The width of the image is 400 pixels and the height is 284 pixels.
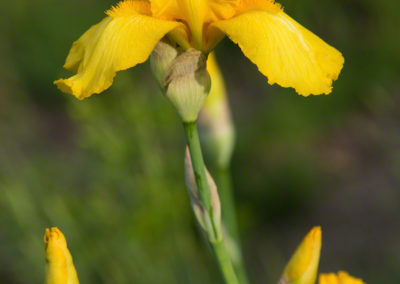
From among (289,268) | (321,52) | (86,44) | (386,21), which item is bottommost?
(386,21)

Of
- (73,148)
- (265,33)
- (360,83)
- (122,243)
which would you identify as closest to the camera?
(265,33)

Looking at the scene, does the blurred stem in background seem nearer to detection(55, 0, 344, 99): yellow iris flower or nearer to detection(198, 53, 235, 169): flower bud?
detection(198, 53, 235, 169): flower bud

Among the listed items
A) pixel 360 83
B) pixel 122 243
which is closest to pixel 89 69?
pixel 122 243

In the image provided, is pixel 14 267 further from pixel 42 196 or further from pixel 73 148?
pixel 73 148

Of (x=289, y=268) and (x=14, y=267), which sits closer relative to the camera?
(x=289, y=268)

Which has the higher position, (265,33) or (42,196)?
(265,33)

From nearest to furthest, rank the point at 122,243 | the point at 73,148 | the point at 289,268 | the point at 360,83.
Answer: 1. the point at 289,268
2. the point at 122,243
3. the point at 360,83
4. the point at 73,148

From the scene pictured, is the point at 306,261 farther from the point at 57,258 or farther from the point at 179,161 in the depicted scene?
the point at 179,161

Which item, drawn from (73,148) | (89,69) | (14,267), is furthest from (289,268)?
(73,148)
